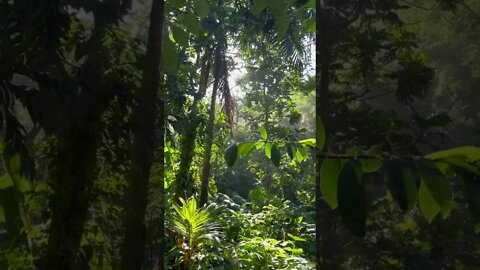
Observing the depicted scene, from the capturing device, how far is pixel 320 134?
0.56 metres

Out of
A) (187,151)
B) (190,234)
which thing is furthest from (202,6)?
(187,151)

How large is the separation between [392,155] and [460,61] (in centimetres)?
14

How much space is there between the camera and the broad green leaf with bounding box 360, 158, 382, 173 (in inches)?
20.8

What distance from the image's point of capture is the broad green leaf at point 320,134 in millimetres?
556

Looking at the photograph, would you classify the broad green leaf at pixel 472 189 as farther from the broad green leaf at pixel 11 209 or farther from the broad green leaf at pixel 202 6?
the broad green leaf at pixel 202 6

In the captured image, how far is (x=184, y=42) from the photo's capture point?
1.07 m

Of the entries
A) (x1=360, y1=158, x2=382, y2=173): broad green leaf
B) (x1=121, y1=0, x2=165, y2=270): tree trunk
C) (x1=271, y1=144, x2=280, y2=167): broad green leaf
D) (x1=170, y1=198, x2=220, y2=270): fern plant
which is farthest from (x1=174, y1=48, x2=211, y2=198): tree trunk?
(x1=360, y1=158, x2=382, y2=173): broad green leaf

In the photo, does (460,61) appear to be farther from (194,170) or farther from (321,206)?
(194,170)

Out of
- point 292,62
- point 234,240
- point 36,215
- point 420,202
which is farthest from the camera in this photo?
point 292,62

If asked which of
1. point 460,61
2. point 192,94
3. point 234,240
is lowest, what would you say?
point 234,240

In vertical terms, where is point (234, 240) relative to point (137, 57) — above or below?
below

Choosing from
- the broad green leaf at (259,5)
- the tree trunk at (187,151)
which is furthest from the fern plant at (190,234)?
the broad green leaf at (259,5)

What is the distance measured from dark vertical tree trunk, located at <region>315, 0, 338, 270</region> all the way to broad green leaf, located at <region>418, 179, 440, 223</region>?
0.34 feet

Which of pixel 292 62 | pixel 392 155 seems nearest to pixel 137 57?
pixel 392 155
